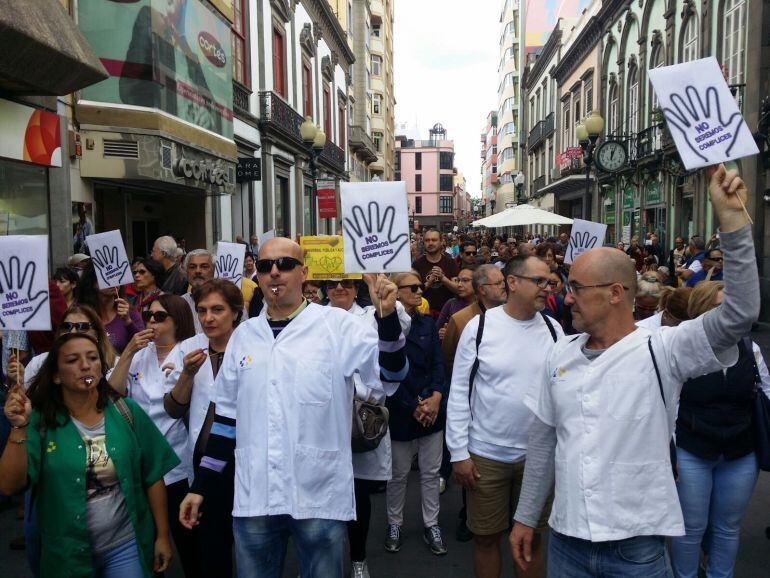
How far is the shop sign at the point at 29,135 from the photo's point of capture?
8.36 metres

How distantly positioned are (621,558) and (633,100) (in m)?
26.6

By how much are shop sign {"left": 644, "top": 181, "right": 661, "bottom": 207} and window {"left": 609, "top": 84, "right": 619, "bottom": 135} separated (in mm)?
4996

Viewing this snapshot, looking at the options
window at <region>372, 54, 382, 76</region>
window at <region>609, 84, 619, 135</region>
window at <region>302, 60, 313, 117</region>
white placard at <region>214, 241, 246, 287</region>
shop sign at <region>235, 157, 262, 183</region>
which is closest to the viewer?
white placard at <region>214, 241, 246, 287</region>

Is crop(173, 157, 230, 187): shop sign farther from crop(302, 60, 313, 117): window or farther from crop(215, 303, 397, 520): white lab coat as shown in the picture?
crop(302, 60, 313, 117): window

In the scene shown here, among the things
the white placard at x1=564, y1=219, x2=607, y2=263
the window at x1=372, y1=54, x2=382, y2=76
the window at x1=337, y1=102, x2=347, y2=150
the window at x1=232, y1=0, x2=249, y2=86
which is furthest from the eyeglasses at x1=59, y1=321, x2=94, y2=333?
the window at x1=372, y1=54, x2=382, y2=76

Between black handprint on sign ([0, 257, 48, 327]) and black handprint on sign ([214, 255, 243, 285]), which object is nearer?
black handprint on sign ([0, 257, 48, 327])

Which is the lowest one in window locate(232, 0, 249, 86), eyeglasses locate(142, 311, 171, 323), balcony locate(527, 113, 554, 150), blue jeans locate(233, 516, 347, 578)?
blue jeans locate(233, 516, 347, 578)

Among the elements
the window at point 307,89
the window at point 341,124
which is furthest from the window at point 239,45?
the window at point 341,124

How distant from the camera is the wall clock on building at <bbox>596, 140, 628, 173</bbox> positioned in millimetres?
19438

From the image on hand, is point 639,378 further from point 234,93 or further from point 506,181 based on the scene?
point 506,181

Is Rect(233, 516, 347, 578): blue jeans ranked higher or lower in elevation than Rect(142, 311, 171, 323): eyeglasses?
lower

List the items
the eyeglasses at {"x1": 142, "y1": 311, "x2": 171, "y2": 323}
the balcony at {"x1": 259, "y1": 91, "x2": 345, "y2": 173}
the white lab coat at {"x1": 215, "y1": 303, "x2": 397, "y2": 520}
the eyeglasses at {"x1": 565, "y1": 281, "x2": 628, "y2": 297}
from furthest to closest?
the balcony at {"x1": 259, "y1": 91, "x2": 345, "y2": 173} < the eyeglasses at {"x1": 142, "y1": 311, "x2": 171, "y2": 323} < the white lab coat at {"x1": 215, "y1": 303, "x2": 397, "y2": 520} < the eyeglasses at {"x1": 565, "y1": 281, "x2": 628, "y2": 297}

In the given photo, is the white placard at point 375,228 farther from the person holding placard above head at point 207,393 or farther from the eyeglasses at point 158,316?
the eyeglasses at point 158,316

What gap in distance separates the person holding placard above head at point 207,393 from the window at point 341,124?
32.2 metres
